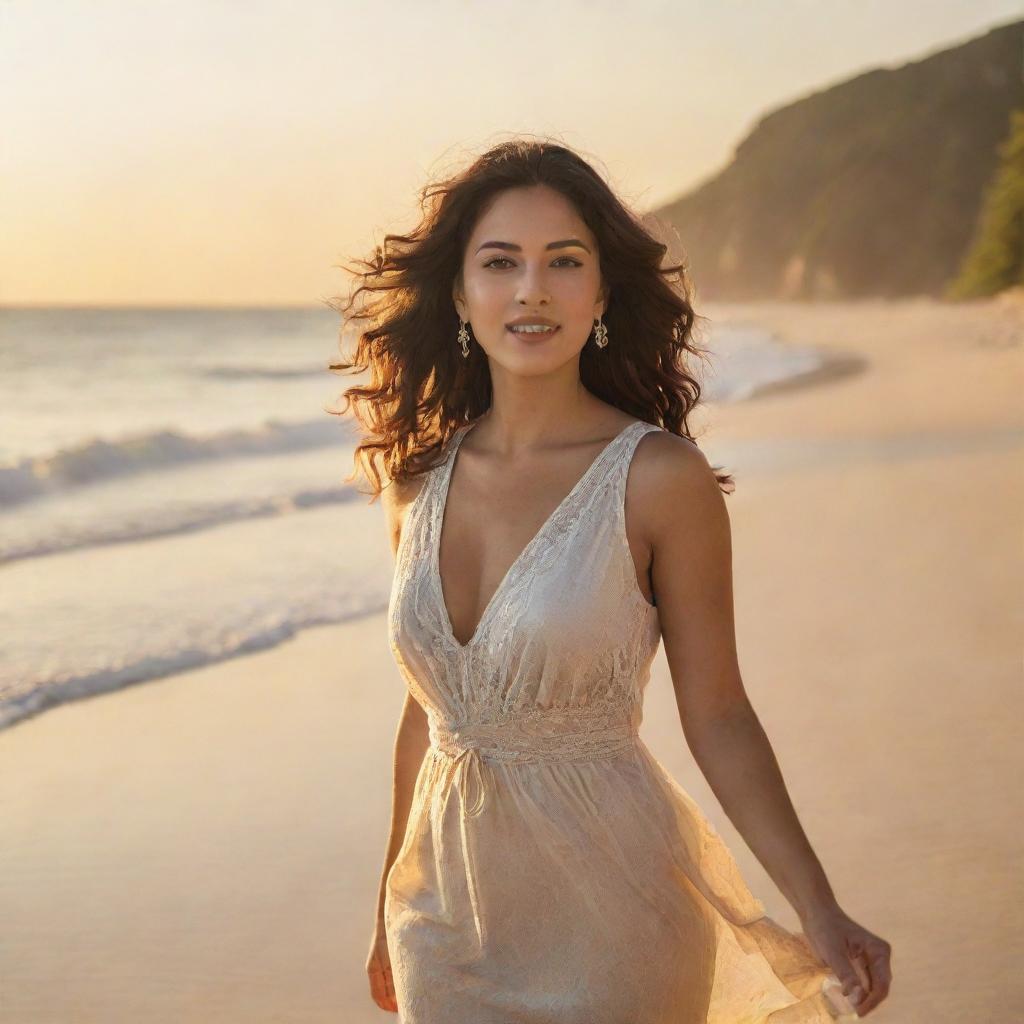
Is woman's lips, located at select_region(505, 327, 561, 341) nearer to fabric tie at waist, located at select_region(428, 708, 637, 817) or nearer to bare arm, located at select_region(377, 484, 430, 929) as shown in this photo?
bare arm, located at select_region(377, 484, 430, 929)

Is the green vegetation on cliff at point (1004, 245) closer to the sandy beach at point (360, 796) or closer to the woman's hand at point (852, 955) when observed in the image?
the sandy beach at point (360, 796)

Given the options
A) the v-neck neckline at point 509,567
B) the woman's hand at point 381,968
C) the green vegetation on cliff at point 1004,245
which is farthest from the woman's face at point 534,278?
the green vegetation on cliff at point 1004,245

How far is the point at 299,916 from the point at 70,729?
166 cm

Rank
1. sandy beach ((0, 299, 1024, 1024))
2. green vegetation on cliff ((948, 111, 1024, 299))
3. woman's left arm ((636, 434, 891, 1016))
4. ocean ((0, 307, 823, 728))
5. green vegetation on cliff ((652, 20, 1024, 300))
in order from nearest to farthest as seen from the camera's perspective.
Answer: woman's left arm ((636, 434, 891, 1016)), sandy beach ((0, 299, 1024, 1024)), ocean ((0, 307, 823, 728)), green vegetation on cliff ((948, 111, 1024, 299)), green vegetation on cliff ((652, 20, 1024, 300))

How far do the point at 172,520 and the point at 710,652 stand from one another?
8.08m

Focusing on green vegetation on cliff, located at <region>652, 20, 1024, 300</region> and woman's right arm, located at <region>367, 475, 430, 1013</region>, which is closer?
woman's right arm, located at <region>367, 475, 430, 1013</region>

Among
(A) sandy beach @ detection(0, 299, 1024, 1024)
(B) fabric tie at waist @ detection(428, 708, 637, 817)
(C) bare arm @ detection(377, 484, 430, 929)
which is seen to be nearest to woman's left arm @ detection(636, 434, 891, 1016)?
(B) fabric tie at waist @ detection(428, 708, 637, 817)

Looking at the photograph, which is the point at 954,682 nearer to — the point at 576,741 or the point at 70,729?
the point at 70,729

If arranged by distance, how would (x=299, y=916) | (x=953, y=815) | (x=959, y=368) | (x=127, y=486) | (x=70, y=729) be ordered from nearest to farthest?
(x=299, y=916) → (x=953, y=815) → (x=70, y=729) → (x=127, y=486) → (x=959, y=368)

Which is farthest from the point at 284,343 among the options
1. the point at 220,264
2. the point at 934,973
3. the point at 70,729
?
the point at 934,973

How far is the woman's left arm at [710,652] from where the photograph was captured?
2039 mm

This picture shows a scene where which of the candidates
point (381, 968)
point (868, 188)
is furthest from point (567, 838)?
point (868, 188)

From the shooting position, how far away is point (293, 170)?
2527 cm

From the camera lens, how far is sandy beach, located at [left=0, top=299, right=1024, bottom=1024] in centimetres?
358
